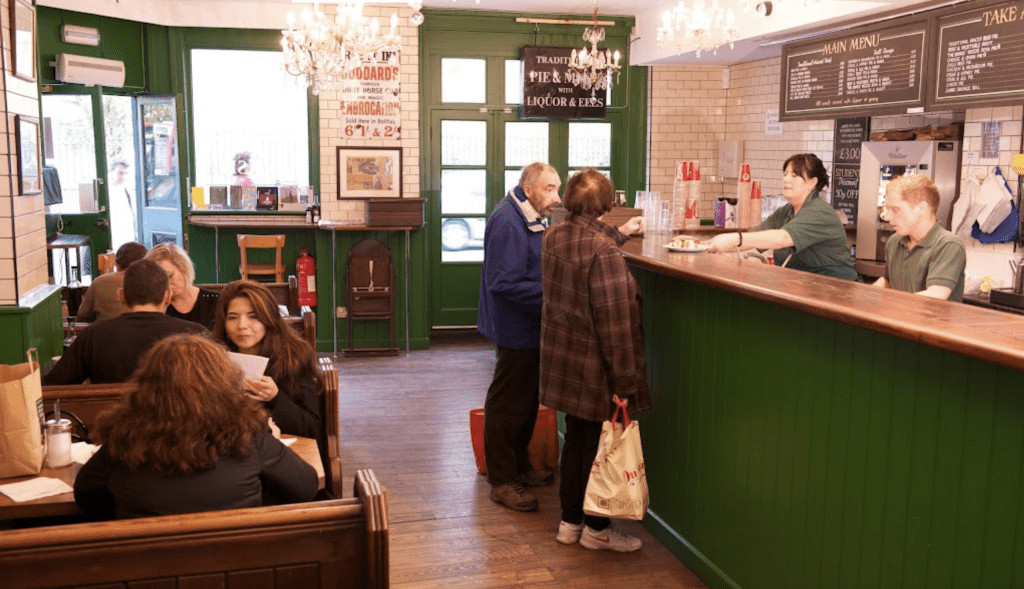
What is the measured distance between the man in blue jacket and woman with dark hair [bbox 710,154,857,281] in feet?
3.07

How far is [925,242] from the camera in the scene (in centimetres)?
408

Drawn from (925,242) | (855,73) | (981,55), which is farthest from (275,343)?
(855,73)

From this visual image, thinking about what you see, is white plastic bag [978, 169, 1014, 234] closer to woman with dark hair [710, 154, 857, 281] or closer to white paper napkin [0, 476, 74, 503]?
woman with dark hair [710, 154, 857, 281]

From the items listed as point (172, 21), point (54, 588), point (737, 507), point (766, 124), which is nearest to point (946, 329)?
point (737, 507)

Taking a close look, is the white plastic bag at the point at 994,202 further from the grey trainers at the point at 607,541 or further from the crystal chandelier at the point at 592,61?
the grey trainers at the point at 607,541

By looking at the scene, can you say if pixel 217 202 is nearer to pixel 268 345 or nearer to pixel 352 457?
pixel 352 457

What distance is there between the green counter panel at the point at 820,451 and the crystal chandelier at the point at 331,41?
2.89 m

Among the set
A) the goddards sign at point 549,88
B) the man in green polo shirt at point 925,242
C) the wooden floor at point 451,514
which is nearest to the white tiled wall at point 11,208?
the wooden floor at point 451,514

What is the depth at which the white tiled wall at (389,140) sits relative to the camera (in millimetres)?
9469

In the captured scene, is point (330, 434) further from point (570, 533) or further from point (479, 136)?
point (479, 136)

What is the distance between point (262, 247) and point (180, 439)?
7.15 m

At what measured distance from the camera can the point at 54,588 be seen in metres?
2.20

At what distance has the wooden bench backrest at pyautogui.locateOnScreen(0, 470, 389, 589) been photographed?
2.18 metres

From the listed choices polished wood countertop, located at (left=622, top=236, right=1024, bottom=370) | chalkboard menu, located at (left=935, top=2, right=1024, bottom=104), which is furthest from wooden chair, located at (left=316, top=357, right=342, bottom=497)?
chalkboard menu, located at (left=935, top=2, right=1024, bottom=104)
